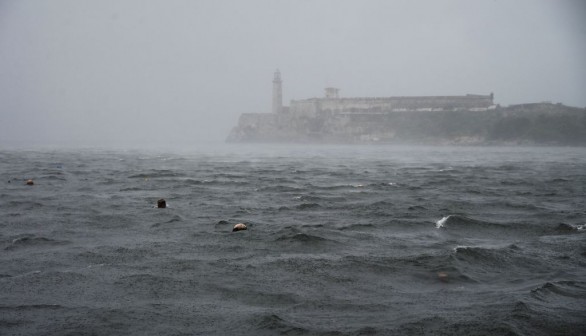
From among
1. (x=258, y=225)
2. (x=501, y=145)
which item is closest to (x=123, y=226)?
→ (x=258, y=225)

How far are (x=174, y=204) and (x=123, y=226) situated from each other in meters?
4.48

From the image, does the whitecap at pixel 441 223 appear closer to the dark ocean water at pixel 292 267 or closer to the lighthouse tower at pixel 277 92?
the dark ocean water at pixel 292 267

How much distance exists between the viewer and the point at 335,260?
9.98 m

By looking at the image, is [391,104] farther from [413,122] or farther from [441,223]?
[441,223]

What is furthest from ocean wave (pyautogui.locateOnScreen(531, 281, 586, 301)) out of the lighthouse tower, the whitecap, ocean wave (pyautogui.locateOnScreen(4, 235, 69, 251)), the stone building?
the lighthouse tower

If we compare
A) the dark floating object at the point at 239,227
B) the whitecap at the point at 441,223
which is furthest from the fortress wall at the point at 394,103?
the dark floating object at the point at 239,227

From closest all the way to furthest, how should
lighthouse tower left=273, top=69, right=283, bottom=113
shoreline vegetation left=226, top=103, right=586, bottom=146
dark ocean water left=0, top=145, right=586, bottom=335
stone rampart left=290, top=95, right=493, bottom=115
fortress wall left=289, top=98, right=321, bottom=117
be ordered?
dark ocean water left=0, top=145, right=586, bottom=335, shoreline vegetation left=226, top=103, right=586, bottom=146, stone rampart left=290, top=95, right=493, bottom=115, fortress wall left=289, top=98, right=321, bottom=117, lighthouse tower left=273, top=69, right=283, bottom=113

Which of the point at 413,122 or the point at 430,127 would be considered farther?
the point at 413,122

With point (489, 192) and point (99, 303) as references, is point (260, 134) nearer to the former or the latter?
point (489, 192)

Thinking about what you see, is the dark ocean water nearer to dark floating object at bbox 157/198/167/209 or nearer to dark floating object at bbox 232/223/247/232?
dark floating object at bbox 232/223/247/232

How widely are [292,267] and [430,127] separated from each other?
431 feet

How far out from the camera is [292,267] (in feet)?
31.0

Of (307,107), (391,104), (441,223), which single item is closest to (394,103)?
(391,104)

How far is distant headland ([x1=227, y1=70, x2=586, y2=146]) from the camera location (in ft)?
382
